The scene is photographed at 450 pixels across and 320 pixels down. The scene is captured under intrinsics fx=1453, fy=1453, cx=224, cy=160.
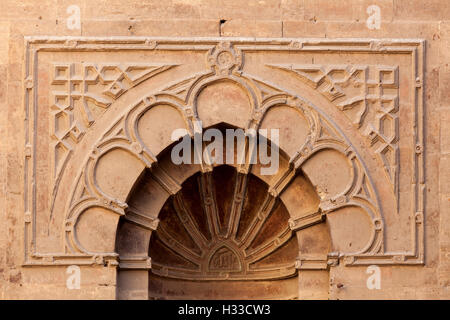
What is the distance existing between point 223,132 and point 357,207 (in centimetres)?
171

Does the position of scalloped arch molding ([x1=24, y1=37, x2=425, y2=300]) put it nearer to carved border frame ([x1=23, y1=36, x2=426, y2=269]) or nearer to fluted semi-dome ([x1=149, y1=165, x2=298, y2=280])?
carved border frame ([x1=23, y1=36, x2=426, y2=269])

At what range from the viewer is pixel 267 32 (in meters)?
16.0

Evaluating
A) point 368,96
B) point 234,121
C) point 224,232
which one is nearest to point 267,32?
point 234,121

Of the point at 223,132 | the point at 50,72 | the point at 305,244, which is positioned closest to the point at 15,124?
the point at 50,72

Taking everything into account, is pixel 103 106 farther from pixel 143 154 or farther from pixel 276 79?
pixel 276 79

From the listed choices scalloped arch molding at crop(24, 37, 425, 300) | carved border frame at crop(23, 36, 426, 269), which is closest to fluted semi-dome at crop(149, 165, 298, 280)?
scalloped arch molding at crop(24, 37, 425, 300)

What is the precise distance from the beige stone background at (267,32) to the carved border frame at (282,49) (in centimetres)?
8

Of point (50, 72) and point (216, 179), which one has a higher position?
point (50, 72)

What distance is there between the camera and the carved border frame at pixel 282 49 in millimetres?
15695

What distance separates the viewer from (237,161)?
1617cm

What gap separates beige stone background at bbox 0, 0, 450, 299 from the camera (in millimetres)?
15711

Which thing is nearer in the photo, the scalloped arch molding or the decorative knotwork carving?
the scalloped arch molding

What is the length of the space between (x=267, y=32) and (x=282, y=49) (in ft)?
0.84

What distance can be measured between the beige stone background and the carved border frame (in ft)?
0.25
